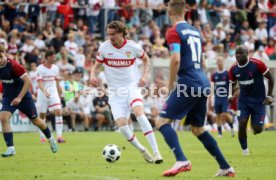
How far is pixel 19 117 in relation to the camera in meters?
30.5

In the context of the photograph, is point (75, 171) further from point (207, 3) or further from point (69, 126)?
point (207, 3)

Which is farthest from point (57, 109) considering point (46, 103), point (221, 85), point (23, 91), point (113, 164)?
point (113, 164)

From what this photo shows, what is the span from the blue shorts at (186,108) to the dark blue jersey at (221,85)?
580 inches

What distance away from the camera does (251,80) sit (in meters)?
17.6

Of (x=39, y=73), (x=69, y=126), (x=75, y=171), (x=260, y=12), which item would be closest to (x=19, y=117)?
(x=69, y=126)

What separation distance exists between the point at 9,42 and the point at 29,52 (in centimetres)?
84

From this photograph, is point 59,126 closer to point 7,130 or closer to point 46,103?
point 46,103

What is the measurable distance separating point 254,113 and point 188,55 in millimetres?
5897

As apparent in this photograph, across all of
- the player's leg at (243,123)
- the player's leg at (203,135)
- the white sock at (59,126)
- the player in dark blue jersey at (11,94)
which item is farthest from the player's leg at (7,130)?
the white sock at (59,126)

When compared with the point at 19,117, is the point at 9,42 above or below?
above

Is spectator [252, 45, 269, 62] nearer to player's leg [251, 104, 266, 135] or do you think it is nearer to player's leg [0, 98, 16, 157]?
player's leg [251, 104, 266, 135]

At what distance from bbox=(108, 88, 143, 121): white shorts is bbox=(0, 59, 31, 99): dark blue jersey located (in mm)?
2540

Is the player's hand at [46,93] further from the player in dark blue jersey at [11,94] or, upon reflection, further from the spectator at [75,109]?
the spectator at [75,109]

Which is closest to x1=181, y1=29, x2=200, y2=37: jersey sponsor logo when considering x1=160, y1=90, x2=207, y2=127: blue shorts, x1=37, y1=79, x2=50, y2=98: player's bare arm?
x1=160, y1=90, x2=207, y2=127: blue shorts
